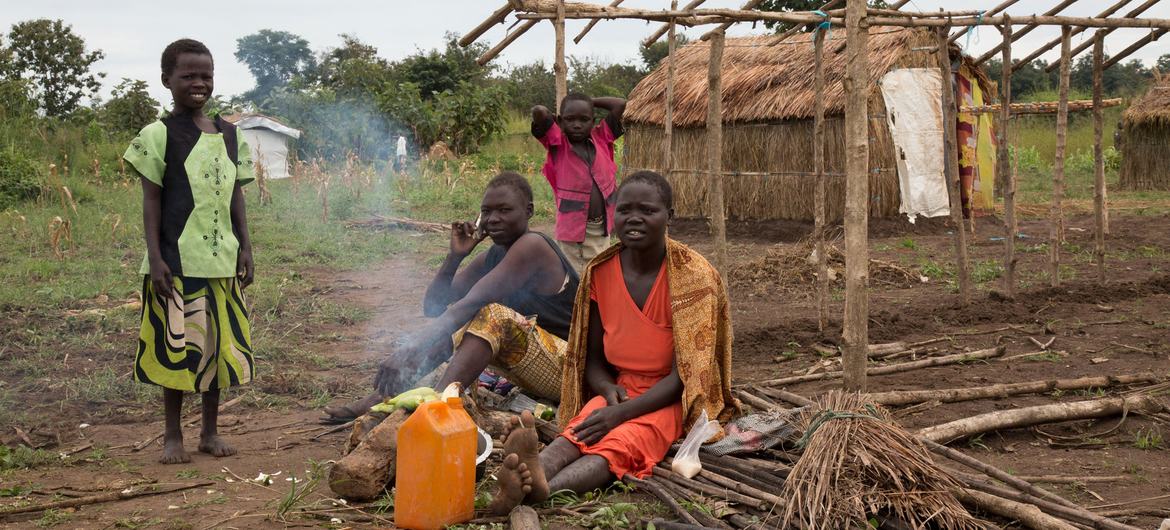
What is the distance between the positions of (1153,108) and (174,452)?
1594cm

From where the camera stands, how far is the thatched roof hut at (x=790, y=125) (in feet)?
37.0

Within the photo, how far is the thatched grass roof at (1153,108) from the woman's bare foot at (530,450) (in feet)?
50.8

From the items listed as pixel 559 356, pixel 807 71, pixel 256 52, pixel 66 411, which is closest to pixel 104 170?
pixel 807 71

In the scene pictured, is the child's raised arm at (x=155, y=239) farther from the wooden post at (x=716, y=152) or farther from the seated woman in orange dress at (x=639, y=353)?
the wooden post at (x=716, y=152)

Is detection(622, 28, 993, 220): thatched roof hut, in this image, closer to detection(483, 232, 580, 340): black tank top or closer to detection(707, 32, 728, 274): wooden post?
detection(707, 32, 728, 274): wooden post

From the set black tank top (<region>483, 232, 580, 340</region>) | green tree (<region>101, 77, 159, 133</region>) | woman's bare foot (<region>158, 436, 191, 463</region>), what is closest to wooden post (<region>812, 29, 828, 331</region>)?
black tank top (<region>483, 232, 580, 340</region>)

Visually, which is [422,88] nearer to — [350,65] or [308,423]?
[350,65]

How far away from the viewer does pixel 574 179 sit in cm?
529

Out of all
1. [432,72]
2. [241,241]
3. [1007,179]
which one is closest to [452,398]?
[241,241]

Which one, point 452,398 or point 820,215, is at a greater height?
point 820,215

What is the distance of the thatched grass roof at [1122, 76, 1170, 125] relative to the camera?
15.2 metres

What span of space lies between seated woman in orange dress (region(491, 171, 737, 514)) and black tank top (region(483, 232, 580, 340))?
45cm

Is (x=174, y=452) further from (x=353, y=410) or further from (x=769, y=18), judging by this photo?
(x=769, y=18)

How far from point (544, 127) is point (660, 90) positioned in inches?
318
